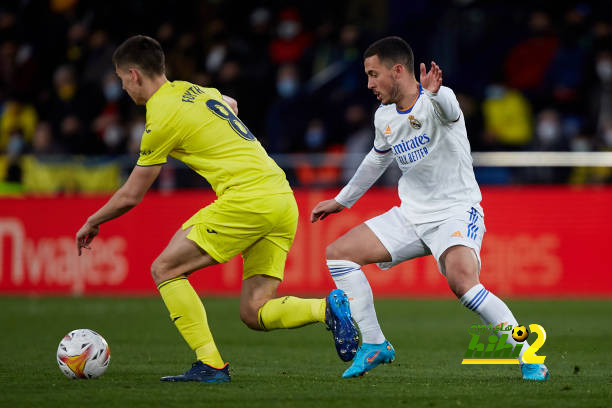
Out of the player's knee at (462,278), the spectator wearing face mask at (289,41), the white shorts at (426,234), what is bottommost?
the player's knee at (462,278)

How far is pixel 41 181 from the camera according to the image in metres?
14.8

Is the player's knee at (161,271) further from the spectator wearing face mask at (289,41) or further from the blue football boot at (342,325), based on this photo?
the spectator wearing face mask at (289,41)

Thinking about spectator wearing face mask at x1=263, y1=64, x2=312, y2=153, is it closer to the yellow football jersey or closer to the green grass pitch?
the green grass pitch

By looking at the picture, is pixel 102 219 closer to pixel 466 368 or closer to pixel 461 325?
pixel 466 368

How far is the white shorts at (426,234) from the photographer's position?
650 centimetres

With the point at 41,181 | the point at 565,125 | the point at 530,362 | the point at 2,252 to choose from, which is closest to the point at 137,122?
the point at 41,181

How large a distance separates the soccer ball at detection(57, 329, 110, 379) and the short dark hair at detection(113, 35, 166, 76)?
182 centimetres

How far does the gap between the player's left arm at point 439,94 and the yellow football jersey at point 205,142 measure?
44.5 inches

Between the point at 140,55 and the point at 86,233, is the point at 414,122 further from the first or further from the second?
the point at 86,233

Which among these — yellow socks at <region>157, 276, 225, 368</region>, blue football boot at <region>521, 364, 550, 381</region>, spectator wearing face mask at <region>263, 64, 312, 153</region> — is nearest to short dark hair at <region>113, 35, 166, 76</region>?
yellow socks at <region>157, 276, 225, 368</region>

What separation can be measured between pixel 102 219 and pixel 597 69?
11.4m

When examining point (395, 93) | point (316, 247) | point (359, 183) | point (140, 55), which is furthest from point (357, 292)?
point (316, 247)

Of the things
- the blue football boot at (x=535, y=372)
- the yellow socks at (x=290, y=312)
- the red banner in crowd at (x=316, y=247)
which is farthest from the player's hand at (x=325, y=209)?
the red banner in crowd at (x=316, y=247)

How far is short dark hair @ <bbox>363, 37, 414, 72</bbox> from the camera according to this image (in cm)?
654
